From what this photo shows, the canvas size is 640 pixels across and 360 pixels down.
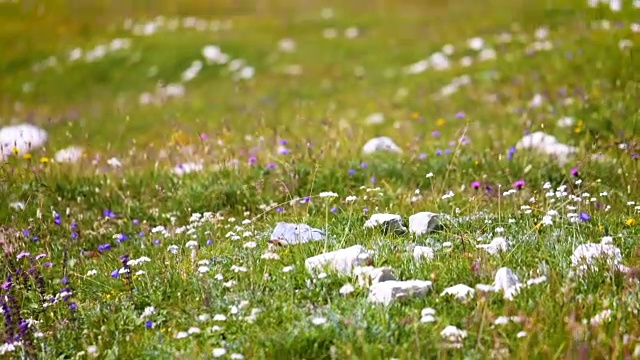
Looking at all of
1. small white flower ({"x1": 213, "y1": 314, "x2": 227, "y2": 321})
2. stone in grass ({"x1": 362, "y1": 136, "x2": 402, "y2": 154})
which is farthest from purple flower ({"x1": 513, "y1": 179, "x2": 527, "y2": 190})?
small white flower ({"x1": 213, "y1": 314, "x2": 227, "y2": 321})

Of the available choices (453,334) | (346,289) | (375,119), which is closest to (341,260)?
(346,289)

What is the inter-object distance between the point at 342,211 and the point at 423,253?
1157 millimetres

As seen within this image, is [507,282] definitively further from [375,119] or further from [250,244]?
[375,119]

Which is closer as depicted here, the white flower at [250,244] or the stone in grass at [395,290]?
the stone in grass at [395,290]

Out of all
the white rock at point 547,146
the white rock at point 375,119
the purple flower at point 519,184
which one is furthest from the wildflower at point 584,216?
the white rock at point 375,119

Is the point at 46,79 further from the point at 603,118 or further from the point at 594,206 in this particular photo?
the point at 594,206

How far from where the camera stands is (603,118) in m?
9.80

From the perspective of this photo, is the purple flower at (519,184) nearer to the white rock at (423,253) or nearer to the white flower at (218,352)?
the white rock at (423,253)

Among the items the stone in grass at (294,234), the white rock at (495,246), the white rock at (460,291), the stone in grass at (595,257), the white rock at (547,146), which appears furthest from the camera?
the white rock at (547,146)

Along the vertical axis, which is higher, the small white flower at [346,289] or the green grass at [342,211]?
the small white flower at [346,289]

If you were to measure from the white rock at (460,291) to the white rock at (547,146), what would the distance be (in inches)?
165

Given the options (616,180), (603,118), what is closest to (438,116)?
(603,118)

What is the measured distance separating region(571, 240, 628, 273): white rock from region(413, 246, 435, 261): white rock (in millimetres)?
895

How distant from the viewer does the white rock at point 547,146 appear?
8469mm
